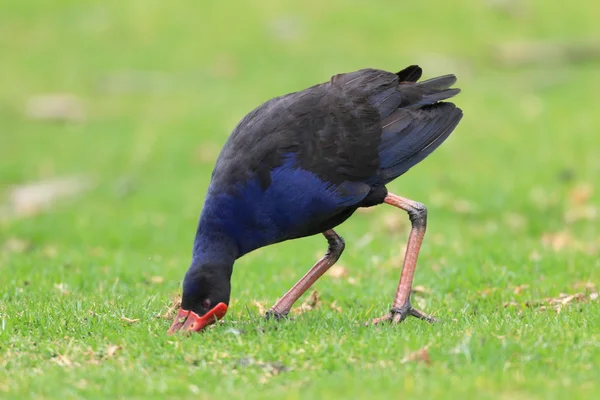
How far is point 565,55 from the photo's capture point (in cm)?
2455

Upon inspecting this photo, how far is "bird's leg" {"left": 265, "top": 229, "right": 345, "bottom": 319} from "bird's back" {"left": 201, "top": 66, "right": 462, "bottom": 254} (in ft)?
2.68

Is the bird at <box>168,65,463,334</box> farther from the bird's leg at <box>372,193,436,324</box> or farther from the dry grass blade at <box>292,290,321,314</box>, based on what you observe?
the dry grass blade at <box>292,290,321,314</box>

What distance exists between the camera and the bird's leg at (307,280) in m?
7.30

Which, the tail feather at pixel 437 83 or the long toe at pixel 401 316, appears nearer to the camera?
the long toe at pixel 401 316

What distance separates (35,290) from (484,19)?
70.3 ft

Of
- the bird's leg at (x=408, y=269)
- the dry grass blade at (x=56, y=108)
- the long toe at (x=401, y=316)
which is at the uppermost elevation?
the dry grass blade at (x=56, y=108)

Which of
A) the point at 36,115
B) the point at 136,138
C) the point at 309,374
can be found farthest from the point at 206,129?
the point at 309,374

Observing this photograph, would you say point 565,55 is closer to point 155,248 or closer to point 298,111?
point 155,248

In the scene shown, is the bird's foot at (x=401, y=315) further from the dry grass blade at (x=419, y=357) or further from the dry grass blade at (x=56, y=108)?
the dry grass blade at (x=56, y=108)

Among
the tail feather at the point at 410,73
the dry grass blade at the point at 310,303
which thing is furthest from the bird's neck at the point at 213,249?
the tail feather at the point at 410,73

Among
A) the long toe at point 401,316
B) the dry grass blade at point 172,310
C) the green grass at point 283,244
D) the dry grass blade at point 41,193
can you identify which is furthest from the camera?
the dry grass blade at point 41,193

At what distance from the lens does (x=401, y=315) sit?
6.82 meters

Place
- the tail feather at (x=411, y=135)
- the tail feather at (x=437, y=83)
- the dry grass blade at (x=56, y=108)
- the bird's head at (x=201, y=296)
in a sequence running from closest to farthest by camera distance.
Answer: the bird's head at (x=201, y=296)
the tail feather at (x=411, y=135)
the tail feather at (x=437, y=83)
the dry grass blade at (x=56, y=108)

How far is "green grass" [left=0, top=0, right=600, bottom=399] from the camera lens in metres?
5.52
